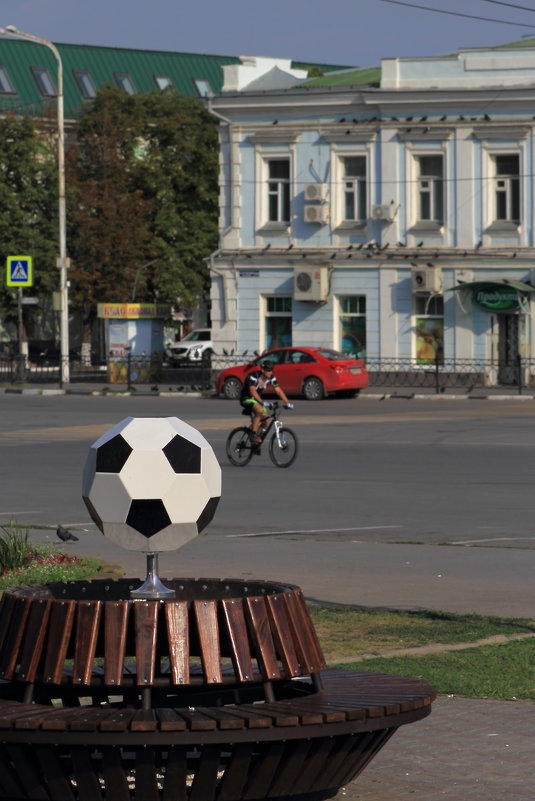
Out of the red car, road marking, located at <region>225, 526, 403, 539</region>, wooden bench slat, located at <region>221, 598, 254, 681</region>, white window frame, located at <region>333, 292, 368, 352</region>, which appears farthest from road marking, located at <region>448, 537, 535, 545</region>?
white window frame, located at <region>333, 292, 368, 352</region>

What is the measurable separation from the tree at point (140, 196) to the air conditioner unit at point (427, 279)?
21.1 metres

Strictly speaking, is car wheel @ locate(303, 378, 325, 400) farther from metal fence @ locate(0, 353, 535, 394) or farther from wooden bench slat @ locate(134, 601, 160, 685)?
wooden bench slat @ locate(134, 601, 160, 685)

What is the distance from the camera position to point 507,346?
4734 cm

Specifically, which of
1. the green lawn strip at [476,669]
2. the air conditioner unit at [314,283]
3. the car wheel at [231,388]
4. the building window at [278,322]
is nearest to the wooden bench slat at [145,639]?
the green lawn strip at [476,669]

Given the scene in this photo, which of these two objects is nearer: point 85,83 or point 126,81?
point 85,83

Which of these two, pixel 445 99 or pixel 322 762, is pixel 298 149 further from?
pixel 322 762

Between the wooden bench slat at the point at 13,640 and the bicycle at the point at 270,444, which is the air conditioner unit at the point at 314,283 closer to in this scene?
the bicycle at the point at 270,444

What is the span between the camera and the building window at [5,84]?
77875mm

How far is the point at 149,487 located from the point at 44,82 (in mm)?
76739

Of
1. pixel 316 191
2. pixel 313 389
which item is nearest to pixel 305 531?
pixel 313 389

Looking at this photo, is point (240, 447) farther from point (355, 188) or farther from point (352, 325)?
point (355, 188)

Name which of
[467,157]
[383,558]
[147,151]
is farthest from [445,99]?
[383,558]

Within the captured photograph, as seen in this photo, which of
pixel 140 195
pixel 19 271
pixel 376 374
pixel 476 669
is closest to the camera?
pixel 476 669

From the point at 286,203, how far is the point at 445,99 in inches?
245
